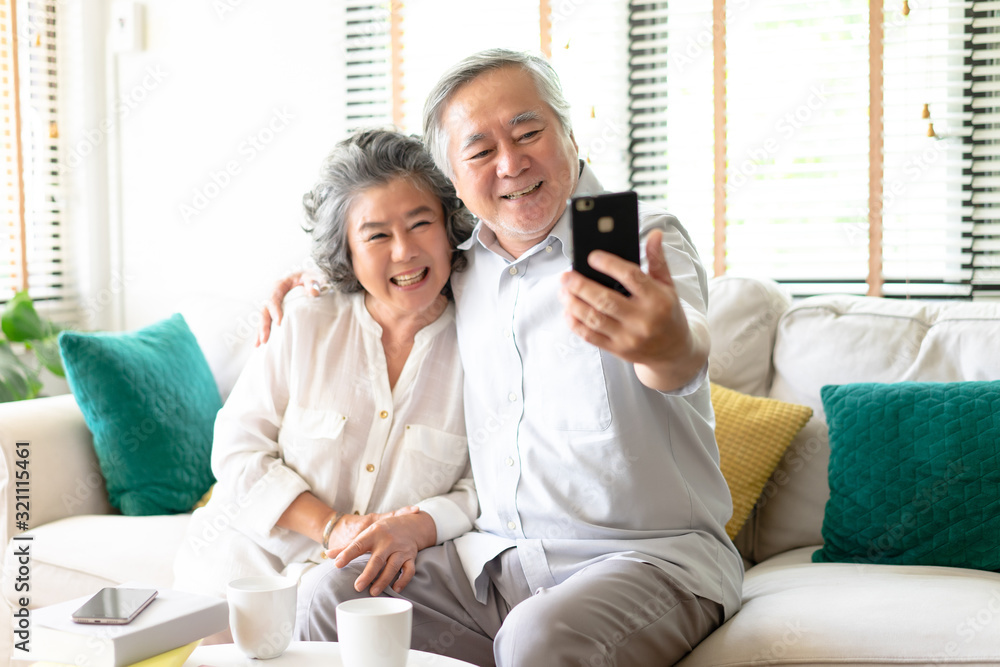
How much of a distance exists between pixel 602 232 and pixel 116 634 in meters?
0.73

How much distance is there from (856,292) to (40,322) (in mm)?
2651

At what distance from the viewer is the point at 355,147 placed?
5.27 ft

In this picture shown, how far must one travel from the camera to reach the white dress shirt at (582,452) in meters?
1.35

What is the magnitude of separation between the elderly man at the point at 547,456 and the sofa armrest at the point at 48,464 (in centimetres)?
91

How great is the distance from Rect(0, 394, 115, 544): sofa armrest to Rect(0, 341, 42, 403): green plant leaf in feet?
2.15

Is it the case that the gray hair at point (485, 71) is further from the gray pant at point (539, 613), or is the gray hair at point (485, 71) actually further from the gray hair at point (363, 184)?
the gray pant at point (539, 613)

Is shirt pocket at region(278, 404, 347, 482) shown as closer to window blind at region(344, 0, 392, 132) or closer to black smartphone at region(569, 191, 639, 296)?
black smartphone at region(569, 191, 639, 296)

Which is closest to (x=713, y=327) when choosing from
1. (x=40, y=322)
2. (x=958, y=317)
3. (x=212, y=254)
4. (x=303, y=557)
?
(x=958, y=317)

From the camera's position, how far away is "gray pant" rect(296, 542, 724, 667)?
46.2 inches

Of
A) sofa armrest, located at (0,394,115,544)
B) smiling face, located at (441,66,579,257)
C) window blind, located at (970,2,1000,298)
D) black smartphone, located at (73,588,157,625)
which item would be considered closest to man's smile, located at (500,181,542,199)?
smiling face, located at (441,66,579,257)

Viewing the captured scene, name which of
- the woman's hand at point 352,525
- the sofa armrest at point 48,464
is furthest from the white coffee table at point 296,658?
the sofa armrest at point 48,464

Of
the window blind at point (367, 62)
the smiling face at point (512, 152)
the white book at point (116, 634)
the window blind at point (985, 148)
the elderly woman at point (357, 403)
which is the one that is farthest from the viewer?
the window blind at point (367, 62)

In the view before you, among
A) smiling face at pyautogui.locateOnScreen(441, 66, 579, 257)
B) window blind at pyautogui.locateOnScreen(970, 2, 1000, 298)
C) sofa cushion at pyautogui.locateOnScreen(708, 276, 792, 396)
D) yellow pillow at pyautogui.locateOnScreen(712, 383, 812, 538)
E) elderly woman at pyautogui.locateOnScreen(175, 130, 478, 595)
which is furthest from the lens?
A: window blind at pyautogui.locateOnScreen(970, 2, 1000, 298)

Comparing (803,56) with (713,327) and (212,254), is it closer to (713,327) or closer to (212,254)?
(713,327)
